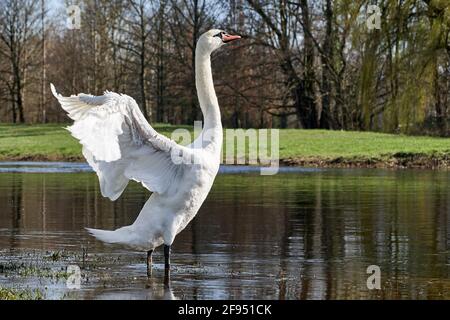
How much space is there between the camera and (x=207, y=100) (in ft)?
34.1

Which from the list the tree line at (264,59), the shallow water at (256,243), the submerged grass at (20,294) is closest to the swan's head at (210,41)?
the shallow water at (256,243)

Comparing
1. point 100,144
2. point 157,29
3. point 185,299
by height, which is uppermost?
point 157,29

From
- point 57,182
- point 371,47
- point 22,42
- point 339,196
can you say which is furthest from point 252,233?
point 22,42

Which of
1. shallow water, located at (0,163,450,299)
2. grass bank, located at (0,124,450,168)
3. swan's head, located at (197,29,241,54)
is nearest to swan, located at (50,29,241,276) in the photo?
shallow water, located at (0,163,450,299)

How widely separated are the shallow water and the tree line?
17.8 feet

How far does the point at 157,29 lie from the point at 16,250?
49472mm

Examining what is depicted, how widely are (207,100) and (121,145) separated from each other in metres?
1.28

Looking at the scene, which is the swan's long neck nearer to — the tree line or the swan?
the swan

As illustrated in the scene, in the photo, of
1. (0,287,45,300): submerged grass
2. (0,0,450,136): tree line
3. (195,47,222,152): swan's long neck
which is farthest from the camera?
(0,0,450,136): tree line

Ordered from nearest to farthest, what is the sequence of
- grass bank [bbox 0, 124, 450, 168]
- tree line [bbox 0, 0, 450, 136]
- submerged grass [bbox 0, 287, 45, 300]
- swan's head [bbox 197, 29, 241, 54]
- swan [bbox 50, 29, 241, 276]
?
submerged grass [bbox 0, 287, 45, 300] → swan [bbox 50, 29, 241, 276] → swan's head [bbox 197, 29, 241, 54] → tree line [bbox 0, 0, 450, 136] → grass bank [bbox 0, 124, 450, 168]

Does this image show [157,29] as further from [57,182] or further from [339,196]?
[339,196]

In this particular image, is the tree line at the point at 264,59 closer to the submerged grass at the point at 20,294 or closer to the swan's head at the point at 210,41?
the swan's head at the point at 210,41

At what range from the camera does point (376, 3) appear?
27.5 meters

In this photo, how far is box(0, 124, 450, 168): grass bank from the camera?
1237 inches
